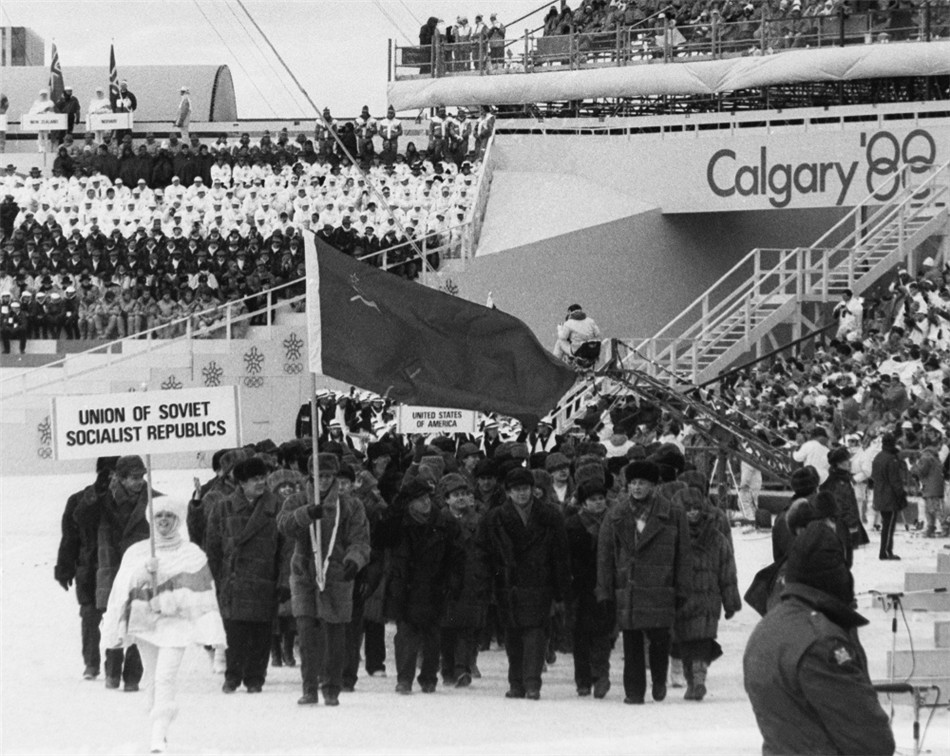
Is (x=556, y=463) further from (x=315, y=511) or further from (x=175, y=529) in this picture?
(x=175, y=529)

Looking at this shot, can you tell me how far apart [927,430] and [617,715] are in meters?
11.1

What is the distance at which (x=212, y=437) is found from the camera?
12.7 m

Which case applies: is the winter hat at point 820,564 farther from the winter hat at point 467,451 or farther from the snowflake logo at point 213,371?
the snowflake logo at point 213,371

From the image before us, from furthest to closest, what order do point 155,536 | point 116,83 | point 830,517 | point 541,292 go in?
point 116,83 < point 541,292 < point 155,536 < point 830,517

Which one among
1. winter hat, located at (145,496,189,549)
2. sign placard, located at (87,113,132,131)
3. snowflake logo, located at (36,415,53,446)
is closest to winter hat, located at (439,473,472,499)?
winter hat, located at (145,496,189,549)

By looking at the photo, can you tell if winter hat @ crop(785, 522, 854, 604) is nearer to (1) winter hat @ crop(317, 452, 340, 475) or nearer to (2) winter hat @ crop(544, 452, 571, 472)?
(1) winter hat @ crop(317, 452, 340, 475)

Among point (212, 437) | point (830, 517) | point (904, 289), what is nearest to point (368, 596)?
point (212, 437)

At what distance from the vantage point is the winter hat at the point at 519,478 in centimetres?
1348

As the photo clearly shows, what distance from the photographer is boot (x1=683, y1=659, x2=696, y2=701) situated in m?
13.5

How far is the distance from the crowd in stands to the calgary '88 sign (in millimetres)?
5920

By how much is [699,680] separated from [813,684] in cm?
682

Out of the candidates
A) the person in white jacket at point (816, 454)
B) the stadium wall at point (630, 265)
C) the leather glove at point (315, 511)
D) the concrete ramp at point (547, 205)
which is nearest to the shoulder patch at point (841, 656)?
the leather glove at point (315, 511)

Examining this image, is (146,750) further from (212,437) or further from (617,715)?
(617,715)

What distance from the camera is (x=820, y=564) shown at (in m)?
7.12
